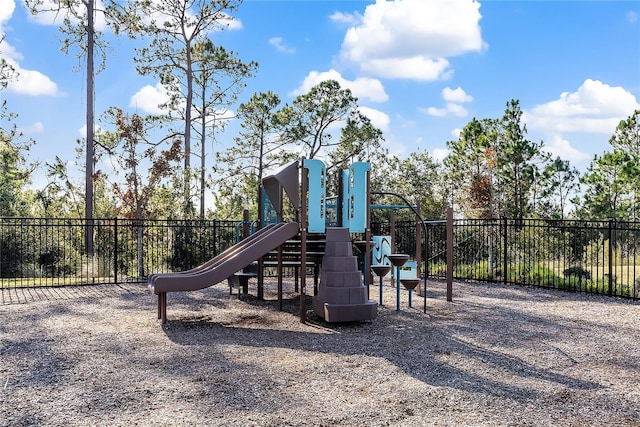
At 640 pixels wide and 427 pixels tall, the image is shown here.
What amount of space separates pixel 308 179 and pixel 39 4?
587 inches

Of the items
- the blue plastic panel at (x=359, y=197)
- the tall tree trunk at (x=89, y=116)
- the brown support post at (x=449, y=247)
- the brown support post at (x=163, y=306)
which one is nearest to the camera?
the brown support post at (x=163, y=306)

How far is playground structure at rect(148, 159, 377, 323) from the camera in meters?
7.23

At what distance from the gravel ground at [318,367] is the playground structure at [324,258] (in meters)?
0.31

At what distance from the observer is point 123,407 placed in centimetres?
414

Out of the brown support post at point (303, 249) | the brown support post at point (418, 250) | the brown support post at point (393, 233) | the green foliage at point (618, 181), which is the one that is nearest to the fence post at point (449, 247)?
the brown support post at point (418, 250)

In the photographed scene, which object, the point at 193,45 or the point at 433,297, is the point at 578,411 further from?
the point at 193,45

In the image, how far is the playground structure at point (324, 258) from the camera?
7.23 meters

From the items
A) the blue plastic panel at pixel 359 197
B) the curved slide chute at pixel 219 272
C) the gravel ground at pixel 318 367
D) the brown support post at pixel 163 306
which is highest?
the blue plastic panel at pixel 359 197

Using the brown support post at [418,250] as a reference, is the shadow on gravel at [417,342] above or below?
below

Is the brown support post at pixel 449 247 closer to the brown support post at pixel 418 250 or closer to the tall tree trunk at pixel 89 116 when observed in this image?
the brown support post at pixel 418 250

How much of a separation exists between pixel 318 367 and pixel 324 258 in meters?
2.43

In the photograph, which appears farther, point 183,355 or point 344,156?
point 344,156

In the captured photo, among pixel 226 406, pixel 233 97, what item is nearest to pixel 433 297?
pixel 226 406

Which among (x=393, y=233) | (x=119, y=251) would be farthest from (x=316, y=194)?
(x=119, y=251)
